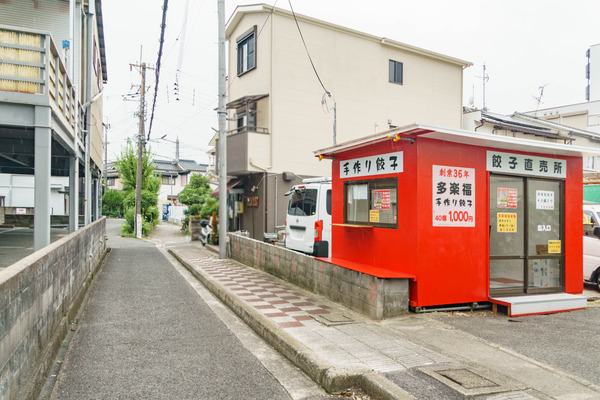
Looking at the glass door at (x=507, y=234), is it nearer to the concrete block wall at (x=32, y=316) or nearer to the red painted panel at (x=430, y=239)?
the red painted panel at (x=430, y=239)

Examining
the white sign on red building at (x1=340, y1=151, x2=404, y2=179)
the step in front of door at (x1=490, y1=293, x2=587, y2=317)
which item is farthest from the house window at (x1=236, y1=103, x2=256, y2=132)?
the step in front of door at (x1=490, y1=293, x2=587, y2=317)

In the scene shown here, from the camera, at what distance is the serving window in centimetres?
706

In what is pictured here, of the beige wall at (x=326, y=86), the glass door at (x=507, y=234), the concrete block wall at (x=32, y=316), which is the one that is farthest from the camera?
the beige wall at (x=326, y=86)

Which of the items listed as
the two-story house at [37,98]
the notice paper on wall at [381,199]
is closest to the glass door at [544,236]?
the notice paper on wall at [381,199]

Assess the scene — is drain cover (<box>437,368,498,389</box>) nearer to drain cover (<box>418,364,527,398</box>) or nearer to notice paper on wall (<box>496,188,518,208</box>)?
drain cover (<box>418,364,527,398</box>)

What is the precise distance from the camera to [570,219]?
789 cm

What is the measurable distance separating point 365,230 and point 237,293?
113 inches

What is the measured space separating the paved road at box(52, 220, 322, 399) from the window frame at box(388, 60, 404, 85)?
1590cm

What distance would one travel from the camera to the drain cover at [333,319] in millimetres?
6121

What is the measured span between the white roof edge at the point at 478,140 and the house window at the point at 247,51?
12.3 m

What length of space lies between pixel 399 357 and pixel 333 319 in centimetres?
173

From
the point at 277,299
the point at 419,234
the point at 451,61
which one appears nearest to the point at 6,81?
the point at 277,299

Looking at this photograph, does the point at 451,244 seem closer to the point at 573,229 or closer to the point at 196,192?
the point at 573,229

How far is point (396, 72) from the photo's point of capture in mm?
20906
